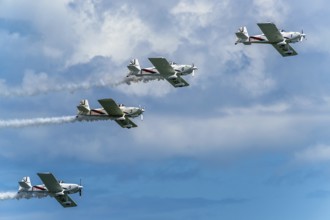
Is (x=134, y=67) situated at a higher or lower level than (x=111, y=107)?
higher

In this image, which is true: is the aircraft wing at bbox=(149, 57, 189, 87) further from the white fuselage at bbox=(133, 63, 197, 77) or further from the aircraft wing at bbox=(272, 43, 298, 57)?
the aircraft wing at bbox=(272, 43, 298, 57)

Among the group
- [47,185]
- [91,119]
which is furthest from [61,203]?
[91,119]

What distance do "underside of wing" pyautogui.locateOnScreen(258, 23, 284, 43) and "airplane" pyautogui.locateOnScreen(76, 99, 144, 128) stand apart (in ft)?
65.6

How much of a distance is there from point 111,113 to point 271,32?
80.5 ft

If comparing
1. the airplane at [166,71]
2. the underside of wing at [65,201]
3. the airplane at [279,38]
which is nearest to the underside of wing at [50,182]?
the underside of wing at [65,201]

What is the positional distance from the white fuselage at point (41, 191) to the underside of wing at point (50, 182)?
478 millimetres

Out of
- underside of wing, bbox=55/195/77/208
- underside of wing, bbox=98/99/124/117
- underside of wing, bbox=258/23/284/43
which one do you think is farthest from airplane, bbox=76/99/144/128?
underside of wing, bbox=258/23/284/43

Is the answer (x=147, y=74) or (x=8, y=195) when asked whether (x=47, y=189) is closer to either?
(x=8, y=195)

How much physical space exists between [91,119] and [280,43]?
2781 cm

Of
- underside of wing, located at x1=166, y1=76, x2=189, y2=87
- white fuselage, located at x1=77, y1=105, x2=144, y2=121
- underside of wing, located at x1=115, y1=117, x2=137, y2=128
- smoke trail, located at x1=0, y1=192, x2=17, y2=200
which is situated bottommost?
smoke trail, located at x1=0, y1=192, x2=17, y2=200

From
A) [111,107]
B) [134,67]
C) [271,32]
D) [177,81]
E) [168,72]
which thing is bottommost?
[111,107]

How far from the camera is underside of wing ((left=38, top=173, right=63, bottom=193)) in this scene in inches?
5370

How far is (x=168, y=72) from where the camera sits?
133m

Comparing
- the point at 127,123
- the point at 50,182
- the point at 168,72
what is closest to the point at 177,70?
the point at 168,72
